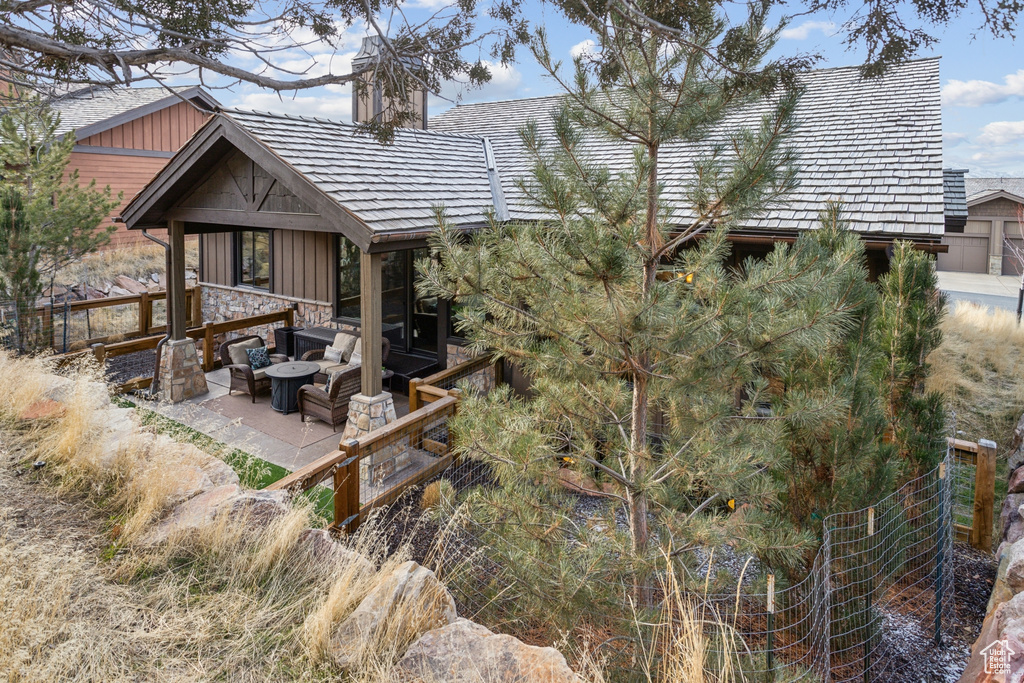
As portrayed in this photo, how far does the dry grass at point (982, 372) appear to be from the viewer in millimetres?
9594

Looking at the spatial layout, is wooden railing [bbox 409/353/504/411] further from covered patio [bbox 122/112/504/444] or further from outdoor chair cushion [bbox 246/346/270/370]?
outdoor chair cushion [bbox 246/346/270/370]

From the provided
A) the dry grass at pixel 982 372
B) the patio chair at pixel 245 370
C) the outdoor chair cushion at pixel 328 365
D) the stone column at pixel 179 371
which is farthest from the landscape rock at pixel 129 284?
the dry grass at pixel 982 372

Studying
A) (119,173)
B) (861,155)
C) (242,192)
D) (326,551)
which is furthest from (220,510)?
(119,173)

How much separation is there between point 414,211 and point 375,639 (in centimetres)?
543

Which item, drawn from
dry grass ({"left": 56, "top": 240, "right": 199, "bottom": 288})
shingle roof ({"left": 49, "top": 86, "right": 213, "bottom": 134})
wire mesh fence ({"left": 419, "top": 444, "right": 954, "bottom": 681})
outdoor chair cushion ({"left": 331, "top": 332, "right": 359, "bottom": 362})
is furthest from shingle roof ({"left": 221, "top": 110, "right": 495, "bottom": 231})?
shingle roof ({"left": 49, "top": 86, "right": 213, "bottom": 134})

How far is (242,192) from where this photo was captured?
855 cm

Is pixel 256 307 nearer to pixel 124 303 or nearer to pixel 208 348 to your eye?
pixel 208 348

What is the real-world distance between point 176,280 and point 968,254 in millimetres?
33204

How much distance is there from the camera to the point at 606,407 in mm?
4270

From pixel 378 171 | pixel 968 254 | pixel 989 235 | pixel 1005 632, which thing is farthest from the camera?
pixel 968 254

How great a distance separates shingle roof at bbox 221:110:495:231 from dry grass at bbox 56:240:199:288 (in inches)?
428

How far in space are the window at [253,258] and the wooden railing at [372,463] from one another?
22.9 feet

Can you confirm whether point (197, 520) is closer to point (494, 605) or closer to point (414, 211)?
point (494, 605)

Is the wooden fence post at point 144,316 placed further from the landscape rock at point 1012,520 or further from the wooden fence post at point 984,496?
the landscape rock at point 1012,520
